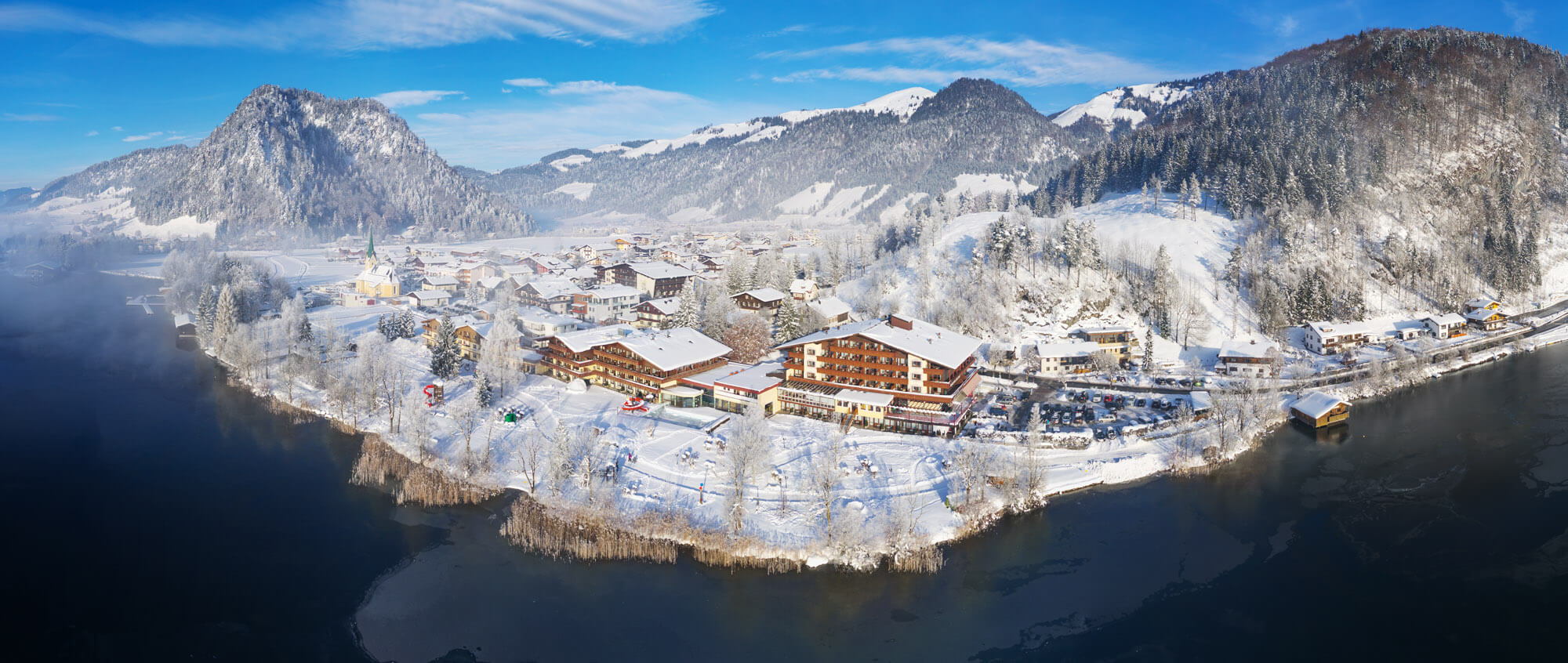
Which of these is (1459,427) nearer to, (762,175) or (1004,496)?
(1004,496)

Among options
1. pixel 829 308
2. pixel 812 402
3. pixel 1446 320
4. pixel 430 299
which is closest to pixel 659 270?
pixel 430 299

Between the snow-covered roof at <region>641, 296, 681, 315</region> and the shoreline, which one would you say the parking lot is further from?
the snow-covered roof at <region>641, 296, 681, 315</region>

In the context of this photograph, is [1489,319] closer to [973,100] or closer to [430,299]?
[430,299]

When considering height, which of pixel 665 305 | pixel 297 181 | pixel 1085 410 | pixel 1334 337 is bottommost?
pixel 1085 410

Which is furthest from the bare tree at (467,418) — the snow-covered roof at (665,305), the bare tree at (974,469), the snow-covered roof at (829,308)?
the snow-covered roof at (829,308)

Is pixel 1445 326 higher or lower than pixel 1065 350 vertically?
higher

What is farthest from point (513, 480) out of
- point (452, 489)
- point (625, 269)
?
point (625, 269)

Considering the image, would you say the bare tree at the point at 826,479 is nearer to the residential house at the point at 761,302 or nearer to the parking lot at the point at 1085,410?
the parking lot at the point at 1085,410
